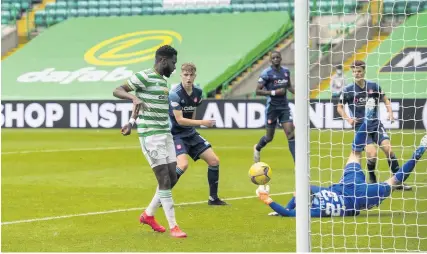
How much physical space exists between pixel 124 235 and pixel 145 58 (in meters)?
22.6

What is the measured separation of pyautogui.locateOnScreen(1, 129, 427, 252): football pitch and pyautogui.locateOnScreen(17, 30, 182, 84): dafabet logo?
12.6 m

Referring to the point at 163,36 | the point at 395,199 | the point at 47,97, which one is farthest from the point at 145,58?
the point at 395,199

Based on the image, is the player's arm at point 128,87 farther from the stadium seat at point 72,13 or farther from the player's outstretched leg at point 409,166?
the stadium seat at point 72,13

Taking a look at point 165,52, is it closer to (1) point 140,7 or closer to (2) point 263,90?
(2) point 263,90

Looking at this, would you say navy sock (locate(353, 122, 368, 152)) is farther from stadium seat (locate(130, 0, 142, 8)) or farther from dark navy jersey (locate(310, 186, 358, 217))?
stadium seat (locate(130, 0, 142, 8))

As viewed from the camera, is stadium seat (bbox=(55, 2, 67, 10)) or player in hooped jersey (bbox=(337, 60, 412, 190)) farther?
stadium seat (bbox=(55, 2, 67, 10))

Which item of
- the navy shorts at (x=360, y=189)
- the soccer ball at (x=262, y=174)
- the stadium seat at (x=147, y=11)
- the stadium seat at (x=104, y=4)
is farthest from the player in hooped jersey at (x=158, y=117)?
the stadium seat at (x=104, y=4)

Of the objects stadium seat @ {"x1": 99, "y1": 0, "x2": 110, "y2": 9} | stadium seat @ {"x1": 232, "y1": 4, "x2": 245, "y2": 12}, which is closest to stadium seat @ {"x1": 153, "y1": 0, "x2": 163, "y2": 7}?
stadium seat @ {"x1": 99, "y1": 0, "x2": 110, "y2": 9}

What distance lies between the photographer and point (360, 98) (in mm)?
12531

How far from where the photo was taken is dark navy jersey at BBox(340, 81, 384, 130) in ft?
40.1

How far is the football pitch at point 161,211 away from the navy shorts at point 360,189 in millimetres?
208

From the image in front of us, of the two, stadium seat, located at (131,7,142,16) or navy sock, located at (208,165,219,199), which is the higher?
stadium seat, located at (131,7,142,16)

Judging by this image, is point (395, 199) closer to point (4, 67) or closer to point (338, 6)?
point (338, 6)

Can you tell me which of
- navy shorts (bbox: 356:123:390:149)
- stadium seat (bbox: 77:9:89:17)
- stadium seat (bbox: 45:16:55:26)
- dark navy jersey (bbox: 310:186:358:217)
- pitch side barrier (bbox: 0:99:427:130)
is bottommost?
pitch side barrier (bbox: 0:99:427:130)
